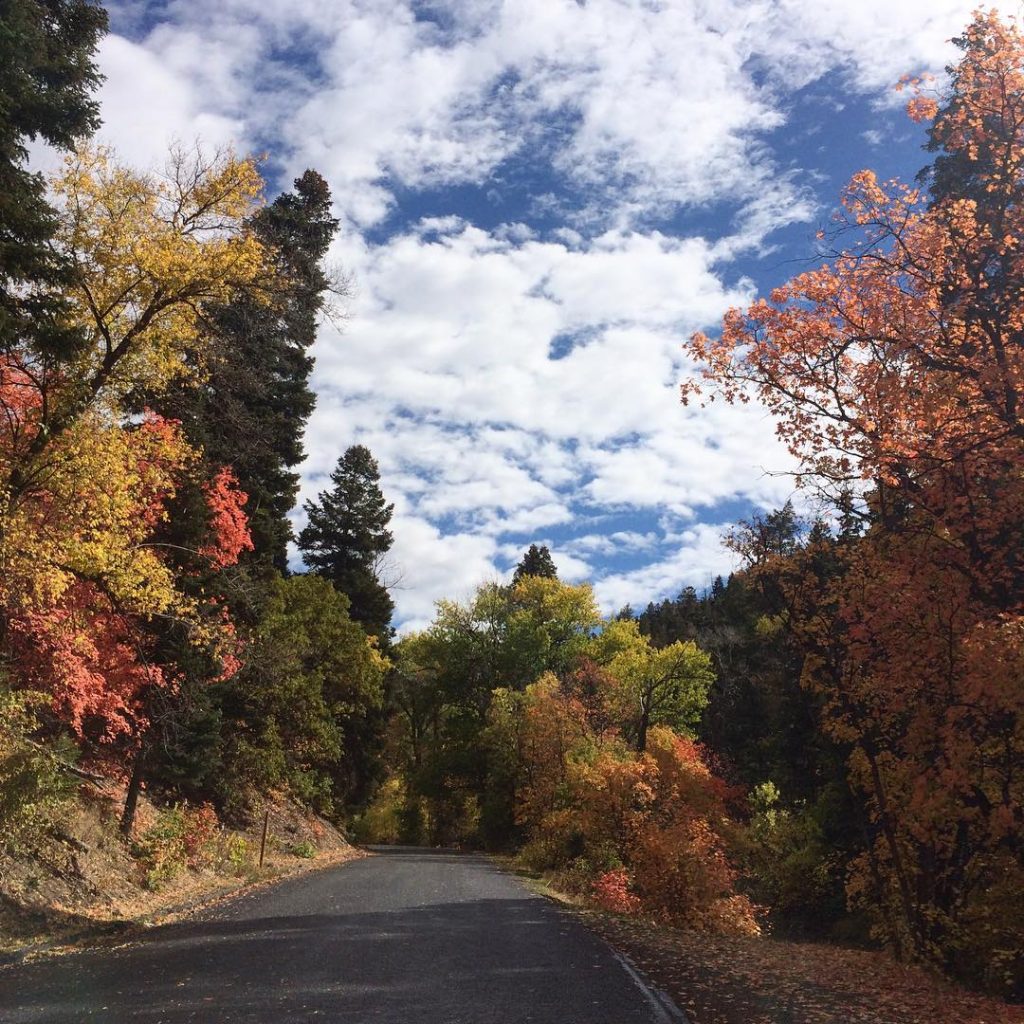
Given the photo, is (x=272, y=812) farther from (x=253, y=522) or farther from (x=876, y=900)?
(x=876, y=900)

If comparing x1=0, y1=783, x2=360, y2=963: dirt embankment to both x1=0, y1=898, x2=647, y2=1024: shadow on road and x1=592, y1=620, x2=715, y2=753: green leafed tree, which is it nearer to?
Result: x1=0, y1=898, x2=647, y2=1024: shadow on road

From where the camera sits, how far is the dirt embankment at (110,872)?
1121 cm

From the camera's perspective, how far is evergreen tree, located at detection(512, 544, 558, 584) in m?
70.7

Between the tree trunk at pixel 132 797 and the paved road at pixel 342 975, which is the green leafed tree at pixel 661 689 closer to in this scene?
Result: the tree trunk at pixel 132 797

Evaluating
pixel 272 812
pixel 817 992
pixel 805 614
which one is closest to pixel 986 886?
pixel 805 614

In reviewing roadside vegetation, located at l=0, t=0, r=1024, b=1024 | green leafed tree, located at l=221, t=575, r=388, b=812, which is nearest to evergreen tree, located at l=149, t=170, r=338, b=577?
roadside vegetation, located at l=0, t=0, r=1024, b=1024

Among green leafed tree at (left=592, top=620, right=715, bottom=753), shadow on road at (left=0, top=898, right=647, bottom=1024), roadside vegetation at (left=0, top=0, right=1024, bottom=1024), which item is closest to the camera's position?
shadow on road at (left=0, top=898, right=647, bottom=1024)

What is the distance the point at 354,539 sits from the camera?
168 feet

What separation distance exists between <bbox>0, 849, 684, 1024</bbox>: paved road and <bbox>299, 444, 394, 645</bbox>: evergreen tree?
112ft

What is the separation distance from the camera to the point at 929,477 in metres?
11.9

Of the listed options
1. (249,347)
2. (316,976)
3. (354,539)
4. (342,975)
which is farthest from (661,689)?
(316,976)

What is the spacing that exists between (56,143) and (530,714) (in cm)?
3019

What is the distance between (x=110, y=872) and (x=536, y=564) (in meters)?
58.0

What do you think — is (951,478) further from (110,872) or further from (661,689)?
(661,689)
